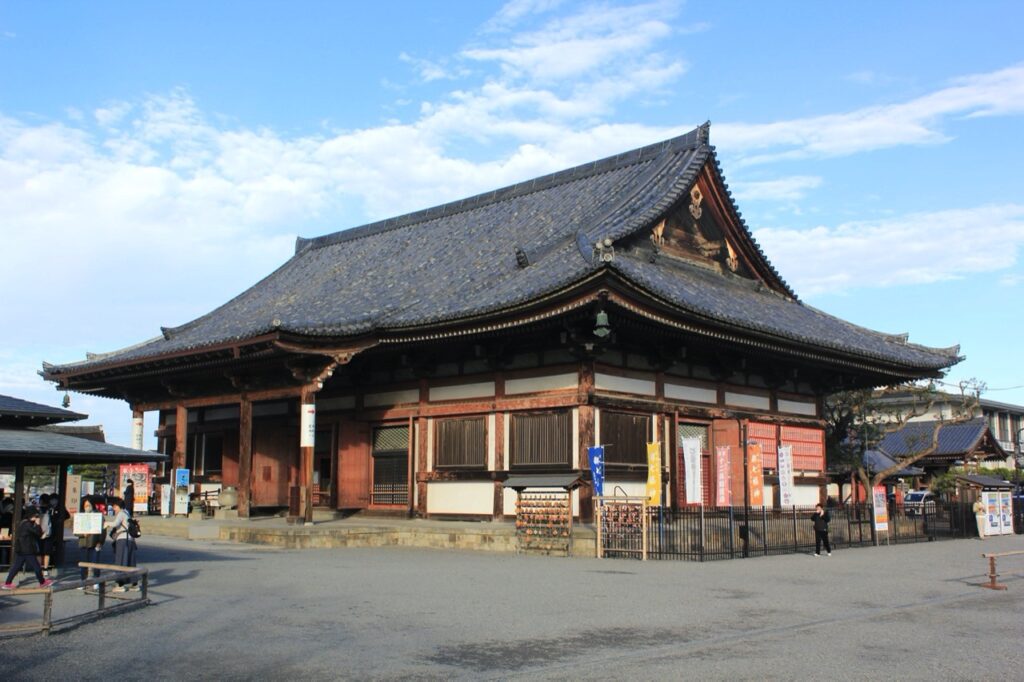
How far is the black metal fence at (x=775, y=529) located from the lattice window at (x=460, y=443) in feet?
15.2

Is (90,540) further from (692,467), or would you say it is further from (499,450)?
(692,467)

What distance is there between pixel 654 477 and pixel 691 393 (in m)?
4.78

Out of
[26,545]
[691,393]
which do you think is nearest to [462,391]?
[691,393]

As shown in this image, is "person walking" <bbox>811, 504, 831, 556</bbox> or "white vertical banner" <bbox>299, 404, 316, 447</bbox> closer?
"person walking" <bbox>811, 504, 831, 556</bbox>

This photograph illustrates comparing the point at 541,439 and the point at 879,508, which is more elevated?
the point at 541,439

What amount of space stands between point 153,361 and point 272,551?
9007 mm

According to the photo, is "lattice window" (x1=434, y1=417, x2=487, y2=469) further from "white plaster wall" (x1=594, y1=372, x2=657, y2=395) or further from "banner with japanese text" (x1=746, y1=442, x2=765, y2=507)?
"banner with japanese text" (x1=746, y1=442, x2=765, y2=507)

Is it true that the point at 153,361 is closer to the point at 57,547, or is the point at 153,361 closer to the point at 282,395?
the point at 282,395

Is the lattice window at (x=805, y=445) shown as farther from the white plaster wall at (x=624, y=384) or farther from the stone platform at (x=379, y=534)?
the stone platform at (x=379, y=534)

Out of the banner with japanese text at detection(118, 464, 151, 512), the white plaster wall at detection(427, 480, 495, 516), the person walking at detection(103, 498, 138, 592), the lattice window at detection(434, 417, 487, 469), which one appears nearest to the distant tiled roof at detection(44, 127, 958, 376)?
the lattice window at detection(434, 417, 487, 469)

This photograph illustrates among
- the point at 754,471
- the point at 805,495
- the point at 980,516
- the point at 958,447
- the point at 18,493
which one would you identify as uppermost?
the point at 958,447

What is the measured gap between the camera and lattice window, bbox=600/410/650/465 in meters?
21.7

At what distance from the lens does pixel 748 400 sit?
25984 mm

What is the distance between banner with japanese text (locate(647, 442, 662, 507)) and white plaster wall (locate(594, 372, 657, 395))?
213cm
